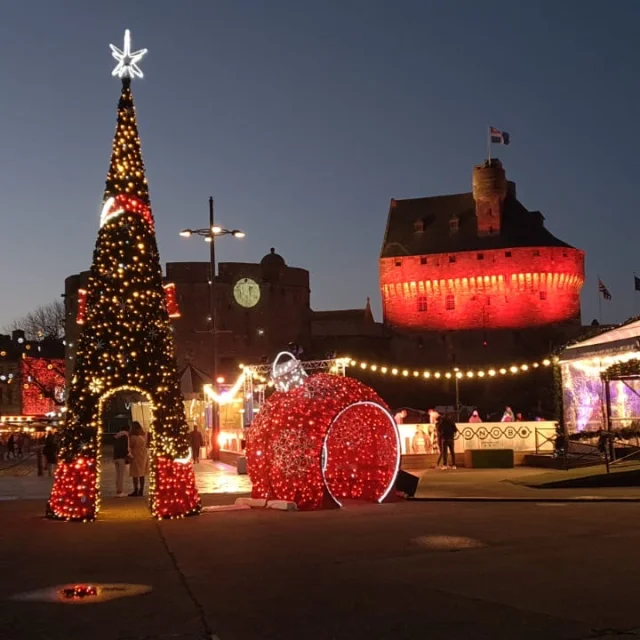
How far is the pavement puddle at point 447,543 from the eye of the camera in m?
10.7

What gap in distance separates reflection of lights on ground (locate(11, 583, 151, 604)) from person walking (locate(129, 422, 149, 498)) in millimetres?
10333

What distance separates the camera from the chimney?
8169 centimetres

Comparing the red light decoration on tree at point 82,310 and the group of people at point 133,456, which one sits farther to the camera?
the group of people at point 133,456

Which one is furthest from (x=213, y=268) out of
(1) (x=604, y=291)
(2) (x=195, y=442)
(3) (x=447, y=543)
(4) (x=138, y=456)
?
(1) (x=604, y=291)

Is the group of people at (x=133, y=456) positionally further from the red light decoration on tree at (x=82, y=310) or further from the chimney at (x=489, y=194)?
the chimney at (x=489, y=194)

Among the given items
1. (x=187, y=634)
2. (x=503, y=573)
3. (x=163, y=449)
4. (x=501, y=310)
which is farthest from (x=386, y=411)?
(x=501, y=310)

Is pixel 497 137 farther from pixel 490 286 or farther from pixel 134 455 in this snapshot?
pixel 134 455

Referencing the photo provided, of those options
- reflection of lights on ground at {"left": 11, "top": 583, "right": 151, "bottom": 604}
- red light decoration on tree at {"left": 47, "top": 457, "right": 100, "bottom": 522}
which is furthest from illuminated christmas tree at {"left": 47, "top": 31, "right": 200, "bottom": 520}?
reflection of lights on ground at {"left": 11, "top": 583, "right": 151, "bottom": 604}

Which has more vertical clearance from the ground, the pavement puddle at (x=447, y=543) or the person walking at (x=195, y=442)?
the person walking at (x=195, y=442)

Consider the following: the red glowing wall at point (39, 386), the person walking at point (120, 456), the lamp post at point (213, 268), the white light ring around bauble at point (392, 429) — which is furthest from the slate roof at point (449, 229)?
the white light ring around bauble at point (392, 429)

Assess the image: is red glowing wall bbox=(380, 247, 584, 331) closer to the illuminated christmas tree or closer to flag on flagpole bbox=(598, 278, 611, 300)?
flag on flagpole bbox=(598, 278, 611, 300)

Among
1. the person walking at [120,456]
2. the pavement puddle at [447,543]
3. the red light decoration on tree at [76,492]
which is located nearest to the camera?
the pavement puddle at [447,543]

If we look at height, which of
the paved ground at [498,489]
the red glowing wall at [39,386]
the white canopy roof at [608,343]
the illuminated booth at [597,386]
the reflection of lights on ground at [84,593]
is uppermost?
the red glowing wall at [39,386]

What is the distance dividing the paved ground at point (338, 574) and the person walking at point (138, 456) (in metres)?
4.34
